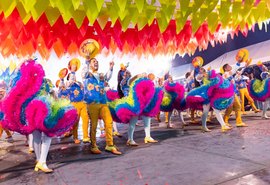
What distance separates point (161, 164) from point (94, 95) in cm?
164

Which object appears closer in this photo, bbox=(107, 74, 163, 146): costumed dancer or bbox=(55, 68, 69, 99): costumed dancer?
bbox=(107, 74, 163, 146): costumed dancer

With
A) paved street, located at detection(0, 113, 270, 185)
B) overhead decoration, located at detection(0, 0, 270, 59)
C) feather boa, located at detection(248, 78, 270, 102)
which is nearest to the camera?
overhead decoration, located at detection(0, 0, 270, 59)

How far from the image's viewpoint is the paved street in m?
2.85

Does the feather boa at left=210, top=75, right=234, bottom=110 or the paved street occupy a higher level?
the feather boa at left=210, top=75, right=234, bottom=110

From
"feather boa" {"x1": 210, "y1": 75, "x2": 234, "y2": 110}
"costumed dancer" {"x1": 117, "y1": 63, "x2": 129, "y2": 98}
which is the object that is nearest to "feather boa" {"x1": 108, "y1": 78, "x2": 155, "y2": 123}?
"costumed dancer" {"x1": 117, "y1": 63, "x2": 129, "y2": 98}

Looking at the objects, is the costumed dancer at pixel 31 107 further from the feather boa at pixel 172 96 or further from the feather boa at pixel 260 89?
the feather boa at pixel 260 89

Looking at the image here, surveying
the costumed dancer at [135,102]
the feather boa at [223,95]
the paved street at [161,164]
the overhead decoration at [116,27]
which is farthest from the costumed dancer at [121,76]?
the feather boa at [223,95]

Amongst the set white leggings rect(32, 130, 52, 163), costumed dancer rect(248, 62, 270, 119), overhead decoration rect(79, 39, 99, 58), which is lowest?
white leggings rect(32, 130, 52, 163)

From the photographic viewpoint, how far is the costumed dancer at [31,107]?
3312mm

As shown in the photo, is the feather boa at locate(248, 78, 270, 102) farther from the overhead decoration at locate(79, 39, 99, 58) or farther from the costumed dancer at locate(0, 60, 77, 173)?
the costumed dancer at locate(0, 60, 77, 173)

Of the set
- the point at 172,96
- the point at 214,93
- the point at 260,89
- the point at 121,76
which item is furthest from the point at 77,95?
the point at 260,89

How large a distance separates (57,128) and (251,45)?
1072cm

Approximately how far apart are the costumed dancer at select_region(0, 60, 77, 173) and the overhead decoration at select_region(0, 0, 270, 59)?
2.26 feet

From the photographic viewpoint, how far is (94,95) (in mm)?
4430
